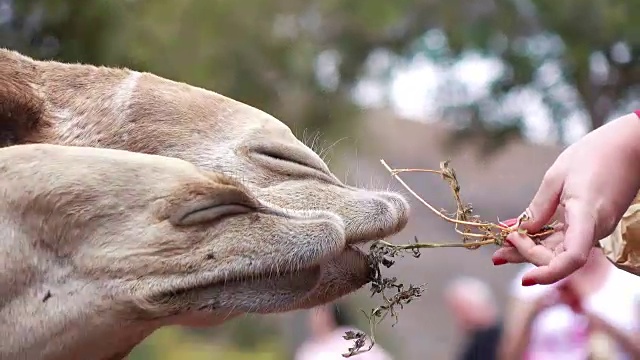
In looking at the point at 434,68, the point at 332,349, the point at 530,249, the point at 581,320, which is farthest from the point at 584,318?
the point at 434,68

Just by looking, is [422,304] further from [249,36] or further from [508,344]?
[508,344]

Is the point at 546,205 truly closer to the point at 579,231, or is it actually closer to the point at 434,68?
the point at 579,231

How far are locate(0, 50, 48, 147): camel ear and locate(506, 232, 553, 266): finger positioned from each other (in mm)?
915

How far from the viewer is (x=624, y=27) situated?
704 cm

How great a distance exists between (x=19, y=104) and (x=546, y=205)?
99 cm

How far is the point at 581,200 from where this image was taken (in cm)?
169

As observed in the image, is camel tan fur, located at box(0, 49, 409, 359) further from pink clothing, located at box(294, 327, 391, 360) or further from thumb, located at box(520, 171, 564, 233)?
pink clothing, located at box(294, 327, 391, 360)

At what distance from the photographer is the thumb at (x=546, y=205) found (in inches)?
69.4

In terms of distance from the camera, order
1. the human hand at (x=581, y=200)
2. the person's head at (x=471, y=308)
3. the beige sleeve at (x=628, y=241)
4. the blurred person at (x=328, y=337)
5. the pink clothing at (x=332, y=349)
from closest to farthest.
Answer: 1. the human hand at (x=581, y=200)
2. the beige sleeve at (x=628, y=241)
3. the pink clothing at (x=332, y=349)
4. the blurred person at (x=328, y=337)
5. the person's head at (x=471, y=308)

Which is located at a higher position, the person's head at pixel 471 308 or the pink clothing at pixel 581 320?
the pink clothing at pixel 581 320

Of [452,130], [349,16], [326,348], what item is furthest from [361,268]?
[349,16]

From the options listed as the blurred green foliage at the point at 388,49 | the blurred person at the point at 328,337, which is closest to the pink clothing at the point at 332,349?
the blurred person at the point at 328,337

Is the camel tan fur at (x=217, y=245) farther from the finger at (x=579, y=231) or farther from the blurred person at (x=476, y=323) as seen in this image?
the blurred person at (x=476, y=323)

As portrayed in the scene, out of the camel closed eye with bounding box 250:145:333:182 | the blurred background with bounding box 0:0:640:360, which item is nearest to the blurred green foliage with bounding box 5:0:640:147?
the blurred background with bounding box 0:0:640:360
